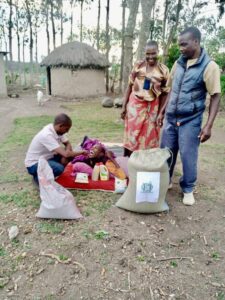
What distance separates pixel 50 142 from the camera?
3.27 meters

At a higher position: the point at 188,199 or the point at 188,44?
the point at 188,44

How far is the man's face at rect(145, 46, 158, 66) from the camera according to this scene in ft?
11.1

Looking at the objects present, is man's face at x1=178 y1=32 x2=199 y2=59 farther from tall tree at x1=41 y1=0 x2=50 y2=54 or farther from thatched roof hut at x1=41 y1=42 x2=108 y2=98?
tall tree at x1=41 y1=0 x2=50 y2=54

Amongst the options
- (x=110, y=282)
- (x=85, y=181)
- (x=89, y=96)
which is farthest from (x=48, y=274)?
(x=89, y=96)

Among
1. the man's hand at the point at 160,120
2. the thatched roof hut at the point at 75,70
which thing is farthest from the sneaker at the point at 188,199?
the thatched roof hut at the point at 75,70

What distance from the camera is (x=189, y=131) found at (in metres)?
3.07

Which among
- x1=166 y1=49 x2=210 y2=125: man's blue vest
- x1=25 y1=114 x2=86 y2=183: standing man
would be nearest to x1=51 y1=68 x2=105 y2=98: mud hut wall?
x1=25 y1=114 x2=86 y2=183: standing man

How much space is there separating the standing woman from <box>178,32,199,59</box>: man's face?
576mm

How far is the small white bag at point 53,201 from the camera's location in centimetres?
283

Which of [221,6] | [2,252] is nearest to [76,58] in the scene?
[221,6]

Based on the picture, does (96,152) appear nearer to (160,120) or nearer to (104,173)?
(104,173)

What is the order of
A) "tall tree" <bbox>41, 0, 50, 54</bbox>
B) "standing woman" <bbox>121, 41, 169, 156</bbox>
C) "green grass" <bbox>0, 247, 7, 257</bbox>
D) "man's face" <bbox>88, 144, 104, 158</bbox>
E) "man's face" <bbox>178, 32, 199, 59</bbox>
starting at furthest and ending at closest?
"tall tree" <bbox>41, 0, 50, 54</bbox>, "man's face" <bbox>88, 144, 104, 158</bbox>, "standing woman" <bbox>121, 41, 169, 156</bbox>, "man's face" <bbox>178, 32, 199, 59</bbox>, "green grass" <bbox>0, 247, 7, 257</bbox>

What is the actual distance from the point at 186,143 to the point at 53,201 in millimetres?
1469

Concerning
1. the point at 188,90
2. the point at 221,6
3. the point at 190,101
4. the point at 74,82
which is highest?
the point at 221,6
